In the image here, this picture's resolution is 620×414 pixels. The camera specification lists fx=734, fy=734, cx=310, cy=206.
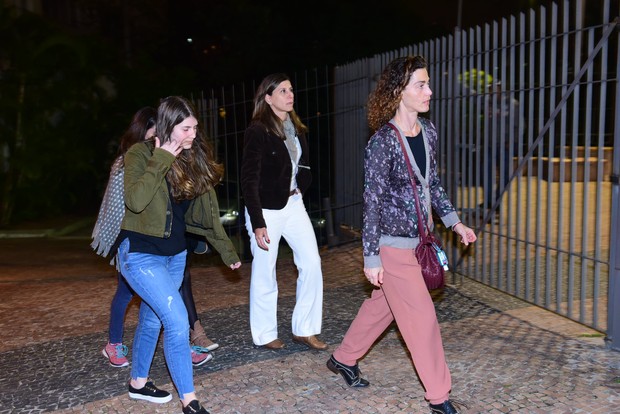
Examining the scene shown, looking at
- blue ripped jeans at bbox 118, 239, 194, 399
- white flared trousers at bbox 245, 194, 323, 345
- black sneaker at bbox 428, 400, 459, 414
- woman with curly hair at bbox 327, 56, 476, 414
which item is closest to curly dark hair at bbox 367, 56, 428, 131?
woman with curly hair at bbox 327, 56, 476, 414

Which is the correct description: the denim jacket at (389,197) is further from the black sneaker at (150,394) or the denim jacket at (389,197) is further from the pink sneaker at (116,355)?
the pink sneaker at (116,355)

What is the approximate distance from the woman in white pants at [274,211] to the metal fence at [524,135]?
177 cm

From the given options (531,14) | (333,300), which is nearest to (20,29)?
(333,300)

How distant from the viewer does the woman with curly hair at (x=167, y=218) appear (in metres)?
3.92

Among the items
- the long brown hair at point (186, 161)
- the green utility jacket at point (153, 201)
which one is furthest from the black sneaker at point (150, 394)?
the long brown hair at point (186, 161)

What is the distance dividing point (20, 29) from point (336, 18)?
15.9 m

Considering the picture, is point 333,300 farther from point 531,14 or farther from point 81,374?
point 531,14

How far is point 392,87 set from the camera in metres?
4.07

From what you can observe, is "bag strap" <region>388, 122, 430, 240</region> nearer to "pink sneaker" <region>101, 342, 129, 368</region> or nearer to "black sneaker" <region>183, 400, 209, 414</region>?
"black sneaker" <region>183, 400, 209, 414</region>

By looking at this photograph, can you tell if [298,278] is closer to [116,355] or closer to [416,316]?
[116,355]

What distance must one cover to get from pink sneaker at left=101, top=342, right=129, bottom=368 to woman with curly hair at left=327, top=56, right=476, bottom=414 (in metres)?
2.07

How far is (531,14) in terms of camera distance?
5.71m

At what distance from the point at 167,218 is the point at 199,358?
1443 millimetres

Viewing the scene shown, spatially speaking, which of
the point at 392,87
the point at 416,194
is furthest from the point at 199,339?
the point at 392,87
